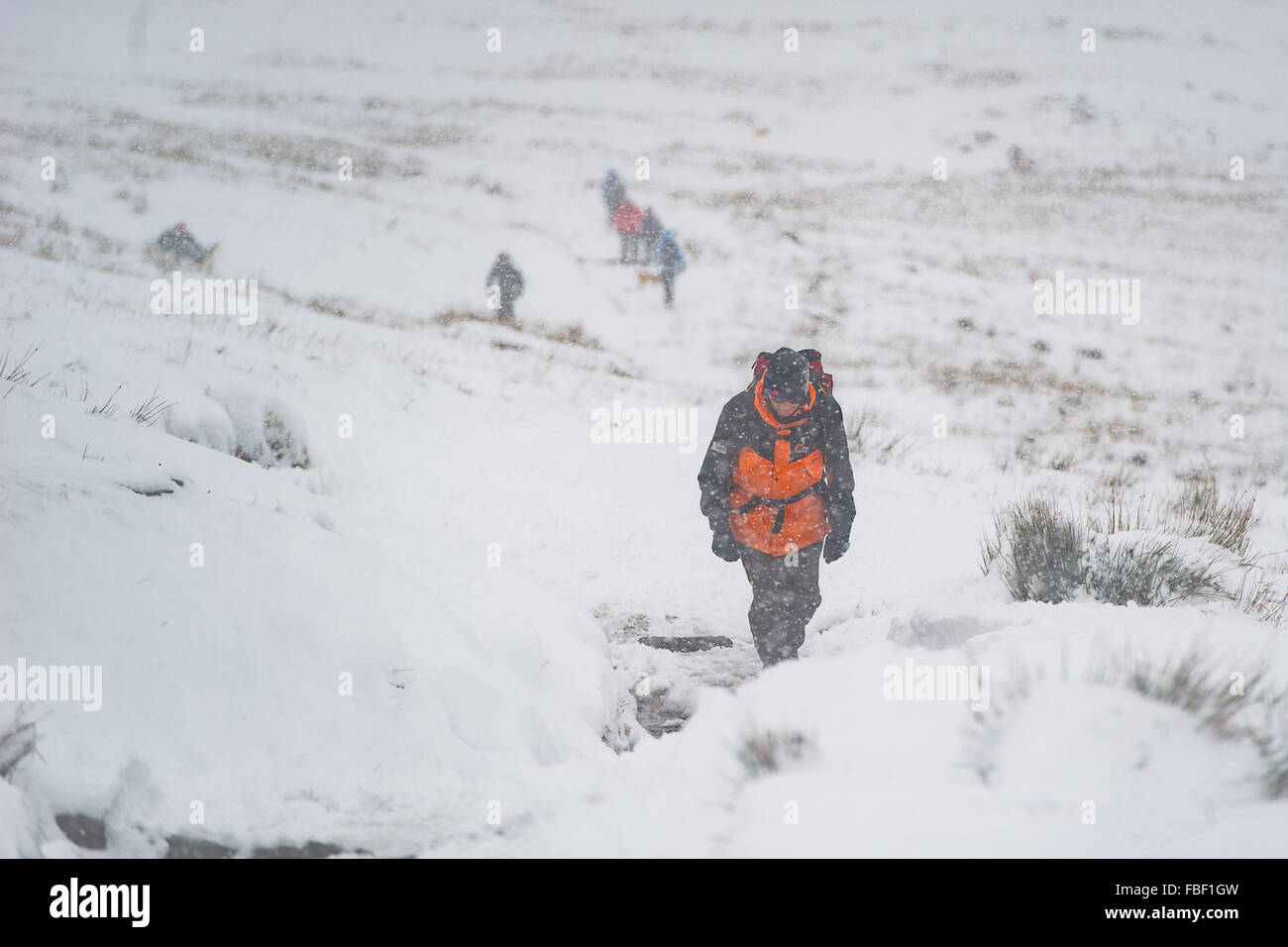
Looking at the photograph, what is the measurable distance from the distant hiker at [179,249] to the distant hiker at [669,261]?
10.4 metres

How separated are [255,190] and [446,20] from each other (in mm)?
25739

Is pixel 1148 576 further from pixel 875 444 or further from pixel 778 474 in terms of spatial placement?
pixel 875 444

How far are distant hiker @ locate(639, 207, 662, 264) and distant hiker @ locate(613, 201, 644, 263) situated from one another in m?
0.11

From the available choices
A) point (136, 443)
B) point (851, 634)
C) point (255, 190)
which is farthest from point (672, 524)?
point (255, 190)

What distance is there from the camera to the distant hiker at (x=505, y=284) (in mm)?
17734

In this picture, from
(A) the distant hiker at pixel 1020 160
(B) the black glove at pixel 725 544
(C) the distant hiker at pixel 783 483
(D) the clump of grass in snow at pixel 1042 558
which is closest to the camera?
(C) the distant hiker at pixel 783 483

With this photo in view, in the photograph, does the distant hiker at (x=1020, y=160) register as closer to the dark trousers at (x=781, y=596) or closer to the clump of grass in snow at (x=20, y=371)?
the dark trousers at (x=781, y=596)

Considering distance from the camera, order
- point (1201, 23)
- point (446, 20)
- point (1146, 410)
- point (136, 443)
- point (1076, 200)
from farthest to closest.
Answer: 1. point (446, 20)
2. point (1201, 23)
3. point (1076, 200)
4. point (1146, 410)
5. point (136, 443)

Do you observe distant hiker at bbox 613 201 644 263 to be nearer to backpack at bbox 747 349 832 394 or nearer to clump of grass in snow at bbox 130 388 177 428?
clump of grass in snow at bbox 130 388 177 428

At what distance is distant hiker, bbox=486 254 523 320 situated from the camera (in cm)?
1773

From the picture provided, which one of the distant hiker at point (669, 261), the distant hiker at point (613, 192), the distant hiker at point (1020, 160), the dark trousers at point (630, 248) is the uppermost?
the distant hiker at point (1020, 160)

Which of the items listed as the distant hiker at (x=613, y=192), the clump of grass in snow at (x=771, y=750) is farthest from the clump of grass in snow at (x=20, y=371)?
the distant hiker at (x=613, y=192)

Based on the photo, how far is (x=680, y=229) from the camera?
2441 centimetres

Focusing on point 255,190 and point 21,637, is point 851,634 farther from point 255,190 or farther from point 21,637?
point 255,190
